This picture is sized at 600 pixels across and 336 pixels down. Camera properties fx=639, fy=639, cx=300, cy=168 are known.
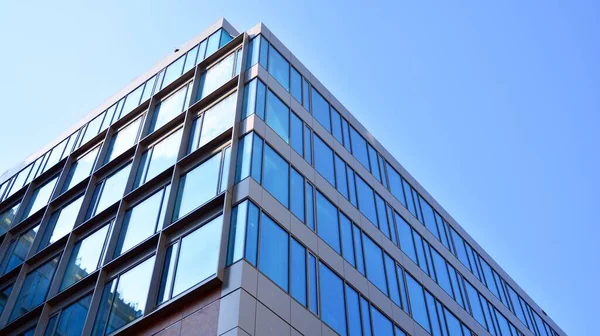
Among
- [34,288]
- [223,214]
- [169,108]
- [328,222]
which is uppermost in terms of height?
[169,108]

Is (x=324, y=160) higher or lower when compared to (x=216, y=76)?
lower

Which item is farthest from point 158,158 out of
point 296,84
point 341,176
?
point 341,176

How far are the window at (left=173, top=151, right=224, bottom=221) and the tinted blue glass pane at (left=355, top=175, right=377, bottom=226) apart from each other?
8.10 meters

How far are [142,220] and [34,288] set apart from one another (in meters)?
6.36

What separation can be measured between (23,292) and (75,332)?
20.4 feet

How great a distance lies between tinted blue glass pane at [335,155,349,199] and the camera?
27828 millimetres

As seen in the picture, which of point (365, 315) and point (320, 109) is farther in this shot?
point (320, 109)

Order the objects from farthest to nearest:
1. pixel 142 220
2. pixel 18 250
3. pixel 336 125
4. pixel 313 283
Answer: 1. pixel 336 125
2. pixel 18 250
3. pixel 142 220
4. pixel 313 283

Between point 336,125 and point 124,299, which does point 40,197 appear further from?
point 336,125

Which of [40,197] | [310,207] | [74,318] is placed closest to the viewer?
[74,318]

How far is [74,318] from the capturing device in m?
22.4

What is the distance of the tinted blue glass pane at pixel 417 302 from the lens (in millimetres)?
27516

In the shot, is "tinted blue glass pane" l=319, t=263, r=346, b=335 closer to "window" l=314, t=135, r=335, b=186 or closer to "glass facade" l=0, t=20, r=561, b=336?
"glass facade" l=0, t=20, r=561, b=336

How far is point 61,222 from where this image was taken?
94.7 ft
